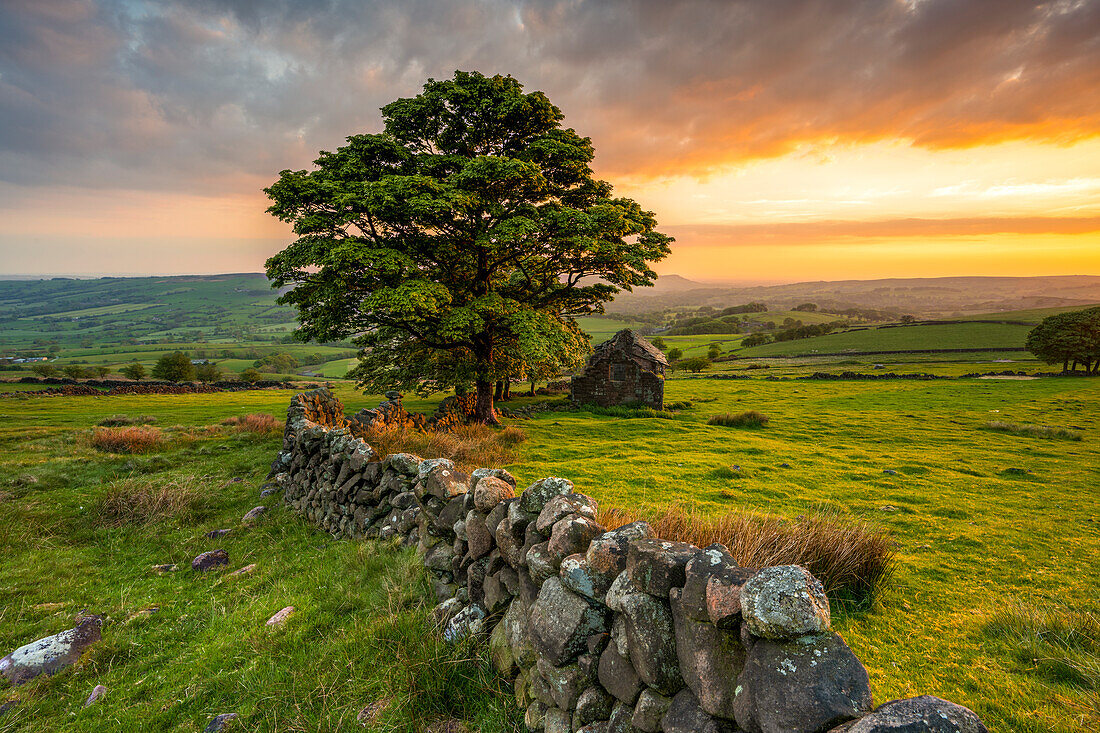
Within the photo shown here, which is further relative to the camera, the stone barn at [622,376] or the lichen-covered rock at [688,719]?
the stone barn at [622,376]

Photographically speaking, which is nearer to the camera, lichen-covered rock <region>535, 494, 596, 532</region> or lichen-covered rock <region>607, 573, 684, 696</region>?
lichen-covered rock <region>607, 573, 684, 696</region>

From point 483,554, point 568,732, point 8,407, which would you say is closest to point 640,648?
point 568,732

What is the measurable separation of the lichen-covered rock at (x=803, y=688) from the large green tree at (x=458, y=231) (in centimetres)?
1192

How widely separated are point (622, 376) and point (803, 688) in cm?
2462

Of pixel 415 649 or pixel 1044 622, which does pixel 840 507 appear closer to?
pixel 1044 622

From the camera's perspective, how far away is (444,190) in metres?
13.5

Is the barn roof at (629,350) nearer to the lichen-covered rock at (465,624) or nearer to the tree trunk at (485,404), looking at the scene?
the tree trunk at (485,404)

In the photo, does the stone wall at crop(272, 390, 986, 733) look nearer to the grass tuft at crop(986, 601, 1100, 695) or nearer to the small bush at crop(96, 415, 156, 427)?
the grass tuft at crop(986, 601, 1100, 695)

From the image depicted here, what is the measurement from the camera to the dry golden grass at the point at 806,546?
4.52m

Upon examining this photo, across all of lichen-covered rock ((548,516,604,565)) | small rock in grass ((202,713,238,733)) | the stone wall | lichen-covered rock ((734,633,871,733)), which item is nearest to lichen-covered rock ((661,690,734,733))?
the stone wall

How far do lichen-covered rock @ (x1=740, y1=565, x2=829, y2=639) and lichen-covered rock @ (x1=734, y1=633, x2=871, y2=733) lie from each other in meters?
0.08

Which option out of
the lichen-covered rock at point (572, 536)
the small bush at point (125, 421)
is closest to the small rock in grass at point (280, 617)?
the lichen-covered rock at point (572, 536)

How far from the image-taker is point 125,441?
14820 millimetres

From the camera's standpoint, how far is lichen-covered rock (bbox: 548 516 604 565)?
3904 millimetres
